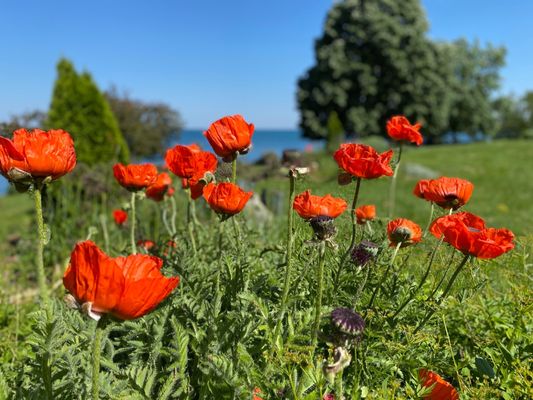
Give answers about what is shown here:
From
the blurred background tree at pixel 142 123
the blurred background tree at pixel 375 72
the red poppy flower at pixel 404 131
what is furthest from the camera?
the blurred background tree at pixel 375 72

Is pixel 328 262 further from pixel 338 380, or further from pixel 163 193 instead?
pixel 163 193

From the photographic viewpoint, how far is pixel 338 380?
3.82 ft

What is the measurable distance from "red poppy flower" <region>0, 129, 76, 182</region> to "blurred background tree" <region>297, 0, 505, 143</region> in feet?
79.5

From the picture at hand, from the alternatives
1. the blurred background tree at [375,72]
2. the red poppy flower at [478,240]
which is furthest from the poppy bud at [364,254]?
the blurred background tree at [375,72]

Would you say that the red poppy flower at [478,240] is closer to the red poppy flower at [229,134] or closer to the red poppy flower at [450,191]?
the red poppy flower at [450,191]

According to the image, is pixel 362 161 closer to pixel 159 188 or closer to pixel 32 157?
pixel 32 157

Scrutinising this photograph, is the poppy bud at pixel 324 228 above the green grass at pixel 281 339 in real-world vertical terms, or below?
above

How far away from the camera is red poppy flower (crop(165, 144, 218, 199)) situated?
1913 millimetres

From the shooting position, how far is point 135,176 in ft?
6.79

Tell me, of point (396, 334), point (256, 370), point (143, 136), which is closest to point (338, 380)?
point (256, 370)

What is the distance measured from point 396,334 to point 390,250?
45 cm

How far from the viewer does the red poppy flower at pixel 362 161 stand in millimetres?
1582

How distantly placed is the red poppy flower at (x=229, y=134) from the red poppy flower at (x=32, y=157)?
1.77ft

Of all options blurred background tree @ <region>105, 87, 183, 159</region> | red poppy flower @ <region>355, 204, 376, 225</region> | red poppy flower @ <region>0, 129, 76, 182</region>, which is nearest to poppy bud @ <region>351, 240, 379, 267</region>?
red poppy flower @ <region>355, 204, 376, 225</region>
